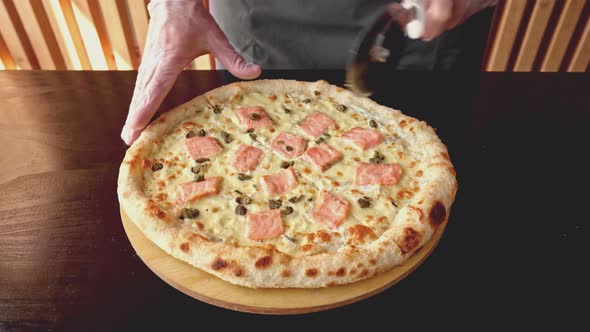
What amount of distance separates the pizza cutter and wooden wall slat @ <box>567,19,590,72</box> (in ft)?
11.7

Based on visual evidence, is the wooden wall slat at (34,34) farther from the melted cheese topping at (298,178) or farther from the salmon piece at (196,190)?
the salmon piece at (196,190)

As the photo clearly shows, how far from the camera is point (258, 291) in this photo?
1.74 m

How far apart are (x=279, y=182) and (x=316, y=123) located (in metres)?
0.51

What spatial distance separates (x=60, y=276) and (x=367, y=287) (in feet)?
3.94

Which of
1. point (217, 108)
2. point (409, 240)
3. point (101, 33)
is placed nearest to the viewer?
point (409, 240)

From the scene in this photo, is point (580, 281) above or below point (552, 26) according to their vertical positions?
above

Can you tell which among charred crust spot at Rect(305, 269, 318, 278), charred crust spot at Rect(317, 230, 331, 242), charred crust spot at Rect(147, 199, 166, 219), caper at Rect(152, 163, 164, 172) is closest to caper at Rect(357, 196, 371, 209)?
charred crust spot at Rect(317, 230, 331, 242)

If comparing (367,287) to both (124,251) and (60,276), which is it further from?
(60,276)

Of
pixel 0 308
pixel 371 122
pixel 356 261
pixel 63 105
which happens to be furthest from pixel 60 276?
pixel 371 122

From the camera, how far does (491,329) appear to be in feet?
5.66

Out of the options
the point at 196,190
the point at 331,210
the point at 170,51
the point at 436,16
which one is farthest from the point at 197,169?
the point at 436,16

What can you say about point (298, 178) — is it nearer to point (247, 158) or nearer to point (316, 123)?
point (247, 158)

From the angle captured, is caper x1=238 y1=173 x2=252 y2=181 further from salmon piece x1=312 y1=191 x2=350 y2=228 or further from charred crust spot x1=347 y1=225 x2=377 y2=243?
charred crust spot x1=347 y1=225 x2=377 y2=243

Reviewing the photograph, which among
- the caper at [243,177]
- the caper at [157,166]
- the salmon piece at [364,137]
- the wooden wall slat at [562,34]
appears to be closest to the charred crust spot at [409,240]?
the salmon piece at [364,137]
